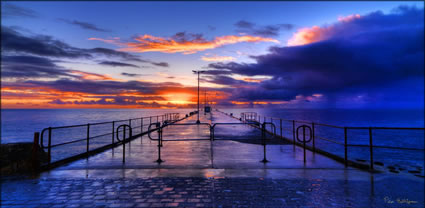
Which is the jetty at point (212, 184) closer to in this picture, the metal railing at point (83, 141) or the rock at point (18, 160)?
the rock at point (18, 160)

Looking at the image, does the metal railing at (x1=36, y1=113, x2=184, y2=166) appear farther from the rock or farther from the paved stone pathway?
the paved stone pathway

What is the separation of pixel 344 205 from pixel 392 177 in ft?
10.6

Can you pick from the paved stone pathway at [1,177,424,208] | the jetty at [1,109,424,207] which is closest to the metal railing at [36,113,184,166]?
the jetty at [1,109,424,207]

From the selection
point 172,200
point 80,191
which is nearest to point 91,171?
point 80,191

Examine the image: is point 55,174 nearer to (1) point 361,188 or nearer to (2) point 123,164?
(2) point 123,164

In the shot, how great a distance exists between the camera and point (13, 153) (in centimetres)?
766

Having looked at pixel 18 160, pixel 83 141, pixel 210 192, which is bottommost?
pixel 83 141

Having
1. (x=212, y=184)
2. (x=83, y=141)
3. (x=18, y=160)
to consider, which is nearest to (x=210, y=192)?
(x=212, y=184)

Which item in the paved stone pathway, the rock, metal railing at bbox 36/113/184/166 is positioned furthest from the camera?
metal railing at bbox 36/113/184/166

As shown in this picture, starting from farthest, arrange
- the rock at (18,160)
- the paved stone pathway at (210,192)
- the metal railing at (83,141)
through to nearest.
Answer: the metal railing at (83,141)
the rock at (18,160)
the paved stone pathway at (210,192)

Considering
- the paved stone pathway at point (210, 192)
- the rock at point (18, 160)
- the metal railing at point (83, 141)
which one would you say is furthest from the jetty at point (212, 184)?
the metal railing at point (83, 141)

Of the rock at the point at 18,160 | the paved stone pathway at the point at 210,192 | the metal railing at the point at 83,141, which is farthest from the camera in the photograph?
the metal railing at the point at 83,141

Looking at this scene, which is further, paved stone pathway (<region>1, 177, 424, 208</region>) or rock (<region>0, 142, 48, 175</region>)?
rock (<region>0, 142, 48, 175</region>)

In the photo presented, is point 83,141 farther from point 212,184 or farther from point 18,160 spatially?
point 212,184
